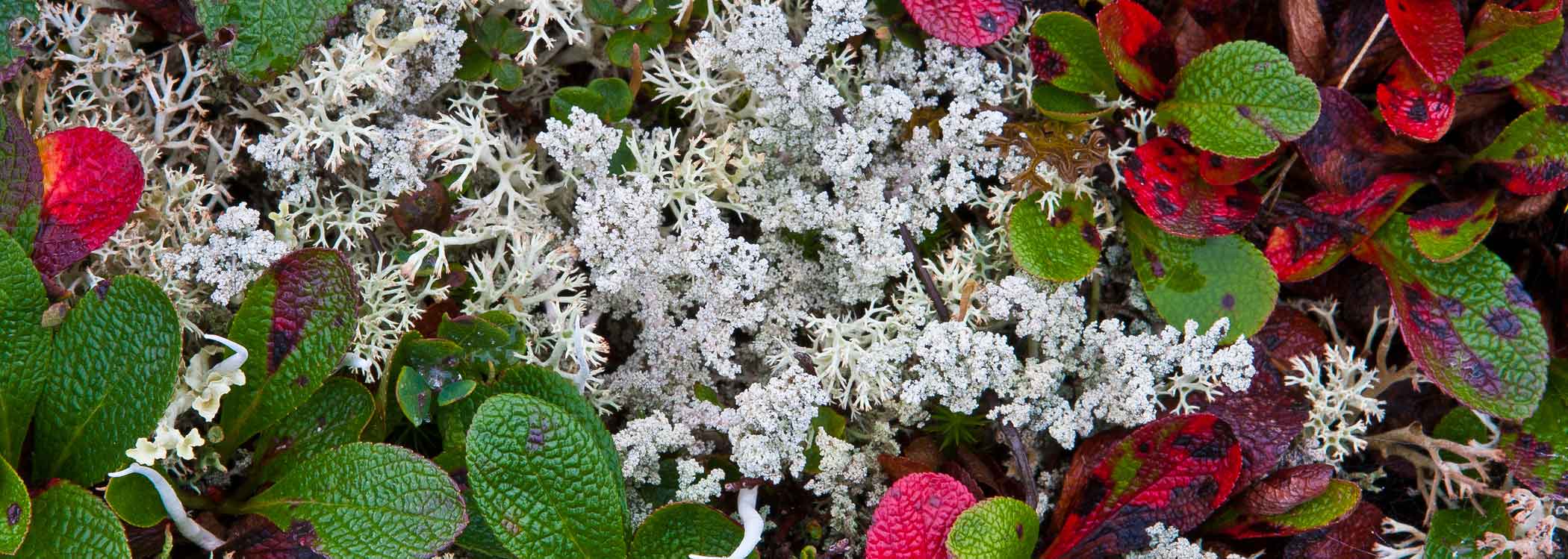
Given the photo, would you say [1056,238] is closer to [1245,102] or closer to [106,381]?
[1245,102]

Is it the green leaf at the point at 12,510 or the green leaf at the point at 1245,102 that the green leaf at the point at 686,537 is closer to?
the green leaf at the point at 12,510

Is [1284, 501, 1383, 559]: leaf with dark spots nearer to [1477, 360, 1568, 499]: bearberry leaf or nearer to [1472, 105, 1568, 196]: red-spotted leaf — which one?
[1477, 360, 1568, 499]: bearberry leaf

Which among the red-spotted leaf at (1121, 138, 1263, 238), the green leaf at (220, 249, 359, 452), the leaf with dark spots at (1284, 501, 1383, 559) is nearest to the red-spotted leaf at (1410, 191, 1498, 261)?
the red-spotted leaf at (1121, 138, 1263, 238)

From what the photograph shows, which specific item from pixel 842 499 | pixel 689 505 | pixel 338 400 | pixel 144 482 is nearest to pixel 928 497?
pixel 842 499

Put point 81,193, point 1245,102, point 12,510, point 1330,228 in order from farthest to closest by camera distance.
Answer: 1. point 1330,228
2. point 1245,102
3. point 81,193
4. point 12,510

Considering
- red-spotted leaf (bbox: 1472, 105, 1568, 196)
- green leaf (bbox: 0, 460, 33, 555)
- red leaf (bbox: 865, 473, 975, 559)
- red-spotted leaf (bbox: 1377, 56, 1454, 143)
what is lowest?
red leaf (bbox: 865, 473, 975, 559)

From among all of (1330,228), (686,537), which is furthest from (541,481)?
(1330,228)
